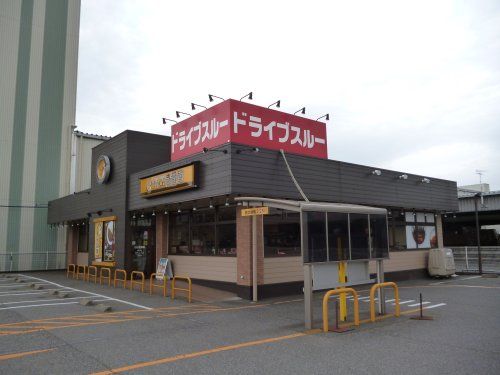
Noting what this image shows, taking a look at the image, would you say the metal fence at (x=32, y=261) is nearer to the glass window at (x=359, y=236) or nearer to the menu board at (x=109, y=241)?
the menu board at (x=109, y=241)

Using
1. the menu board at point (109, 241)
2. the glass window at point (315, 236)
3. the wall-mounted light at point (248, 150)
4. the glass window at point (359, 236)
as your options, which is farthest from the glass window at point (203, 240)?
the glass window at point (315, 236)

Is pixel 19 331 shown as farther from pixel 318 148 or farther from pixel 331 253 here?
pixel 318 148

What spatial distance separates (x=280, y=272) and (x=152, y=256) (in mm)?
7317

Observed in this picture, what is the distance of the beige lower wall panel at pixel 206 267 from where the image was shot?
14345 millimetres

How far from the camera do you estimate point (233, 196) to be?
13.2 meters

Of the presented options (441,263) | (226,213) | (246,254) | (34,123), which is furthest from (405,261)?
(34,123)

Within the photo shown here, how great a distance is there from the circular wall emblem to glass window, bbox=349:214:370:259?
13104 mm

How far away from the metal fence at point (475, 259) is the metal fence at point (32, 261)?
24.5m

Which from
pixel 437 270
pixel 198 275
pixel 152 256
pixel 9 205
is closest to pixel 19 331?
pixel 198 275

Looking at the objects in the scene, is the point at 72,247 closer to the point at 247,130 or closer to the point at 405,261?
the point at 247,130

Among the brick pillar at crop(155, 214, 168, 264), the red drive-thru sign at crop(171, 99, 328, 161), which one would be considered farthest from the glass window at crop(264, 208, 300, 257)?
the brick pillar at crop(155, 214, 168, 264)

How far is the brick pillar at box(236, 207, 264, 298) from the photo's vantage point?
43.3ft

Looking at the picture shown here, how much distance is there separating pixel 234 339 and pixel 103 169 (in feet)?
47.7

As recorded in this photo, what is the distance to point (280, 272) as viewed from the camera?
14086mm
